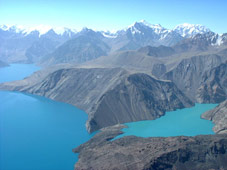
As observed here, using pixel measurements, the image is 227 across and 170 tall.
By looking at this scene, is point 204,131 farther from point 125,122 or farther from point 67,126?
point 67,126

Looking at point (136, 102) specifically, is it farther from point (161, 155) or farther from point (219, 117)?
point (161, 155)

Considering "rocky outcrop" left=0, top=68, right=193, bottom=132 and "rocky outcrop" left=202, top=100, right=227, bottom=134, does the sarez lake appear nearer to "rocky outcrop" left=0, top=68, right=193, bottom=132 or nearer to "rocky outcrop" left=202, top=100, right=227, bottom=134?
"rocky outcrop" left=202, top=100, right=227, bottom=134

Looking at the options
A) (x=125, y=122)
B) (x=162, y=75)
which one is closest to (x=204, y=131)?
(x=125, y=122)

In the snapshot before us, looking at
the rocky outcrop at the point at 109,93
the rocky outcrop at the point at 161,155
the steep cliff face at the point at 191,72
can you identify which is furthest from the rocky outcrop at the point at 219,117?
the steep cliff face at the point at 191,72

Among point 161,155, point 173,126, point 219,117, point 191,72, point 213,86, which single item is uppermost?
point 191,72

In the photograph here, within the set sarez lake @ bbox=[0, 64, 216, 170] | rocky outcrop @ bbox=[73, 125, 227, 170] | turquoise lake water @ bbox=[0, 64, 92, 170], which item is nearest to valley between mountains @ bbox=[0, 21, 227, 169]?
rocky outcrop @ bbox=[73, 125, 227, 170]

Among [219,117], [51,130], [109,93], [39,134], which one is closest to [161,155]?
[39,134]

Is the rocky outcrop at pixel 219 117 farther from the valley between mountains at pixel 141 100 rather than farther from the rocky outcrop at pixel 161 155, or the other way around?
the rocky outcrop at pixel 161 155
